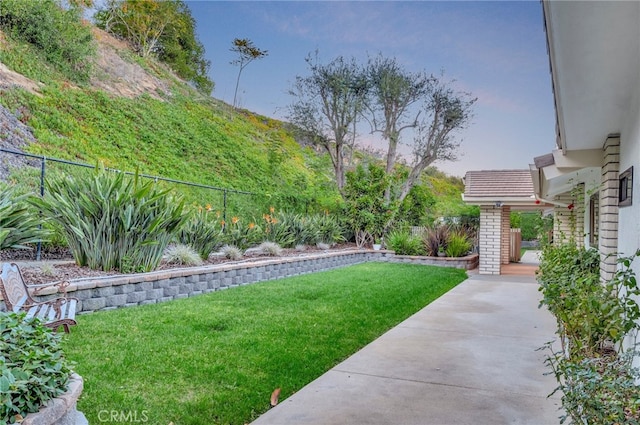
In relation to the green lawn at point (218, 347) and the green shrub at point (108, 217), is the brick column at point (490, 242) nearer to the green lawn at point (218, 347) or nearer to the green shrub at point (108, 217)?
the green lawn at point (218, 347)

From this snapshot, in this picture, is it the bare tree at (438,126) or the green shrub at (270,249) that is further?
the bare tree at (438,126)

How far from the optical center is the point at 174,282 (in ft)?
23.8

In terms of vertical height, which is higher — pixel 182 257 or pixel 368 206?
pixel 368 206

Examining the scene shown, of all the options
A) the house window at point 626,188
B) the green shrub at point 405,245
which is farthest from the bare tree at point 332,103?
the house window at point 626,188

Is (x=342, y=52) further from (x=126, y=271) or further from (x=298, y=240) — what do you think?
(x=126, y=271)

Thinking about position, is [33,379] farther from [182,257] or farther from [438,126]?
[438,126]

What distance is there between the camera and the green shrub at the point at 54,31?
15.4 meters

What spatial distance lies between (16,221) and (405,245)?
12.2 meters

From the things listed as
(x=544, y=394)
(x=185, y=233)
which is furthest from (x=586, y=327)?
(x=185, y=233)

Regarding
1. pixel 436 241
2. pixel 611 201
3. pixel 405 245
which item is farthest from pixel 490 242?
pixel 611 201

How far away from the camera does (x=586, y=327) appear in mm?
3627

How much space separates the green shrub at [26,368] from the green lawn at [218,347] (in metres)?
0.93

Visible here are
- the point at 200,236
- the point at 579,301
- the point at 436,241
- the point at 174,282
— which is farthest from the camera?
the point at 436,241

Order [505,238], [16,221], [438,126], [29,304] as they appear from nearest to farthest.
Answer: [29,304]
[16,221]
[505,238]
[438,126]
